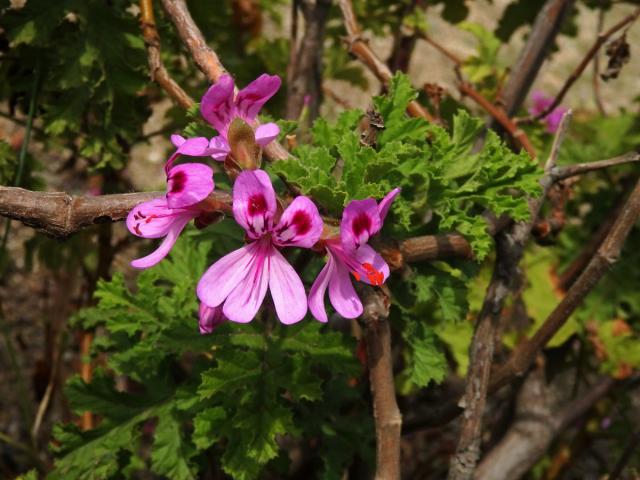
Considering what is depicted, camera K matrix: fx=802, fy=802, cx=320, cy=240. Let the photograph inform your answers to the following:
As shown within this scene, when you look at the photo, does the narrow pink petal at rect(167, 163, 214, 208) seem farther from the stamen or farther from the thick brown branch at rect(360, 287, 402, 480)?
the thick brown branch at rect(360, 287, 402, 480)

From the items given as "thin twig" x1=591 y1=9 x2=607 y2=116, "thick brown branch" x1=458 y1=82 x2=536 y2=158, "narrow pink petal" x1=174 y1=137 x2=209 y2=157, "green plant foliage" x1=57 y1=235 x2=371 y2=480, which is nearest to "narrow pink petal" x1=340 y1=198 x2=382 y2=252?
"narrow pink petal" x1=174 y1=137 x2=209 y2=157

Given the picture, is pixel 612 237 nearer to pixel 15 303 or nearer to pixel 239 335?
pixel 239 335

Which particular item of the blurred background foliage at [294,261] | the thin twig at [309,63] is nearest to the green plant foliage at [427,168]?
the blurred background foliage at [294,261]

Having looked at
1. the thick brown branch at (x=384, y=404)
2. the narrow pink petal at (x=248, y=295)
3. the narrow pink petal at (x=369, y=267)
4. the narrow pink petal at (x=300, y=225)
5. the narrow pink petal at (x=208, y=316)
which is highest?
the narrow pink petal at (x=300, y=225)

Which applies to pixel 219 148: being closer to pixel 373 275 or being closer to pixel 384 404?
pixel 373 275

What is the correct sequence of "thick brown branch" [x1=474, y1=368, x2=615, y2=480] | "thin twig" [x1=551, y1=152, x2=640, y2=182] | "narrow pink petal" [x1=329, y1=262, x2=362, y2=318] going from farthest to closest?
"thick brown branch" [x1=474, y1=368, x2=615, y2=480], "thin twig" [x1=551, y1=152, x2=640, y2=182], "narrow pink petal" [x1=329, y1=262, x2=362, y2=318]

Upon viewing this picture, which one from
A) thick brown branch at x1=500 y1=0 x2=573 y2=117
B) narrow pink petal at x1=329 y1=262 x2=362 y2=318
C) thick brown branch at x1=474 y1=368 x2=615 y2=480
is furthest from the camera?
thick brown branch at x1=474 y1=368 x2=615 y2=480

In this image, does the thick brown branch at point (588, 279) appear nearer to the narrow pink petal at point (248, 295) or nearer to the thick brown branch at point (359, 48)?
the thick brown branch at point (359, 48)

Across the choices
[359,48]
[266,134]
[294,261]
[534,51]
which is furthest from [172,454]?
[534,51]
